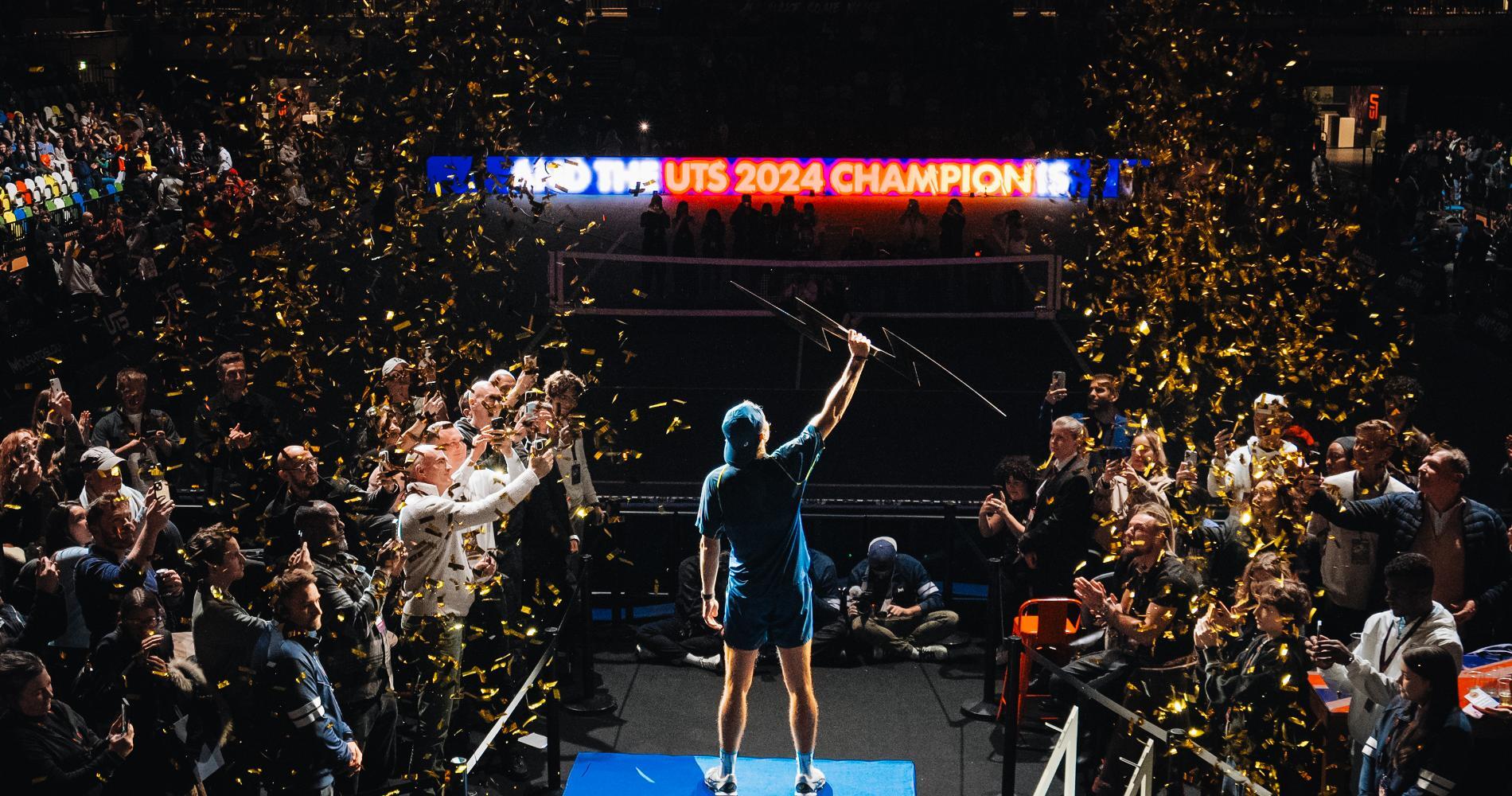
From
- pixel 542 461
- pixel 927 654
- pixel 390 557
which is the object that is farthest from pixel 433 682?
pixel 927 654

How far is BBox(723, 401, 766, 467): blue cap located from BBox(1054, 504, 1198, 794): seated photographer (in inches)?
66.4

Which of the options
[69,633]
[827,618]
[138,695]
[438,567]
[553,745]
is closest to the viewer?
Answer: [138,695]

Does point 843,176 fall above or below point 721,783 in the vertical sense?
above

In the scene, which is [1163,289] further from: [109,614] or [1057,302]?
[1057,302]

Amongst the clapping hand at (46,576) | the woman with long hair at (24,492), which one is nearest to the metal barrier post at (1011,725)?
the clapping hand at (46,576)

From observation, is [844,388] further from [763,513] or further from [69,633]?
[69,633]

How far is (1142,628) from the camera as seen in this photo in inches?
235

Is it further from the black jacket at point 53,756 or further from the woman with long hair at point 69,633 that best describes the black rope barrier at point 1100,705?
the woman with long hair at point 69,633

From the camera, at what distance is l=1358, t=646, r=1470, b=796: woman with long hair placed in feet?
15.7

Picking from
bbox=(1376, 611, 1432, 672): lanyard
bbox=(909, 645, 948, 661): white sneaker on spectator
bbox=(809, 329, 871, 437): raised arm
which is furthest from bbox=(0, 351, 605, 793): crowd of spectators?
bbox=(1376, 611, 1432, 672): lanyard

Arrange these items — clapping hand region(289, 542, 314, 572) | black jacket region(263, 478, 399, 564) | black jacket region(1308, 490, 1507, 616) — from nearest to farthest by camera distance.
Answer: clapping hand region(289, 542, 314, 572) < black jacket region(263, 478, 399, 564) < black jacket region(1308, 490, 1507, 616)

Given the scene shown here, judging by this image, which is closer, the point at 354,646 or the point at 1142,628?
the point at 354,646

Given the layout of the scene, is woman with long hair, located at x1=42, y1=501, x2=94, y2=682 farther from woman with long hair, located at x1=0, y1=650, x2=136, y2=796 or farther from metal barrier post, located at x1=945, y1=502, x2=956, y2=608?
metal barrier post, located at x1=945, y1=502, x2=956, y2=608

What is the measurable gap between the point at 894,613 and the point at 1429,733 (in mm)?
3635
